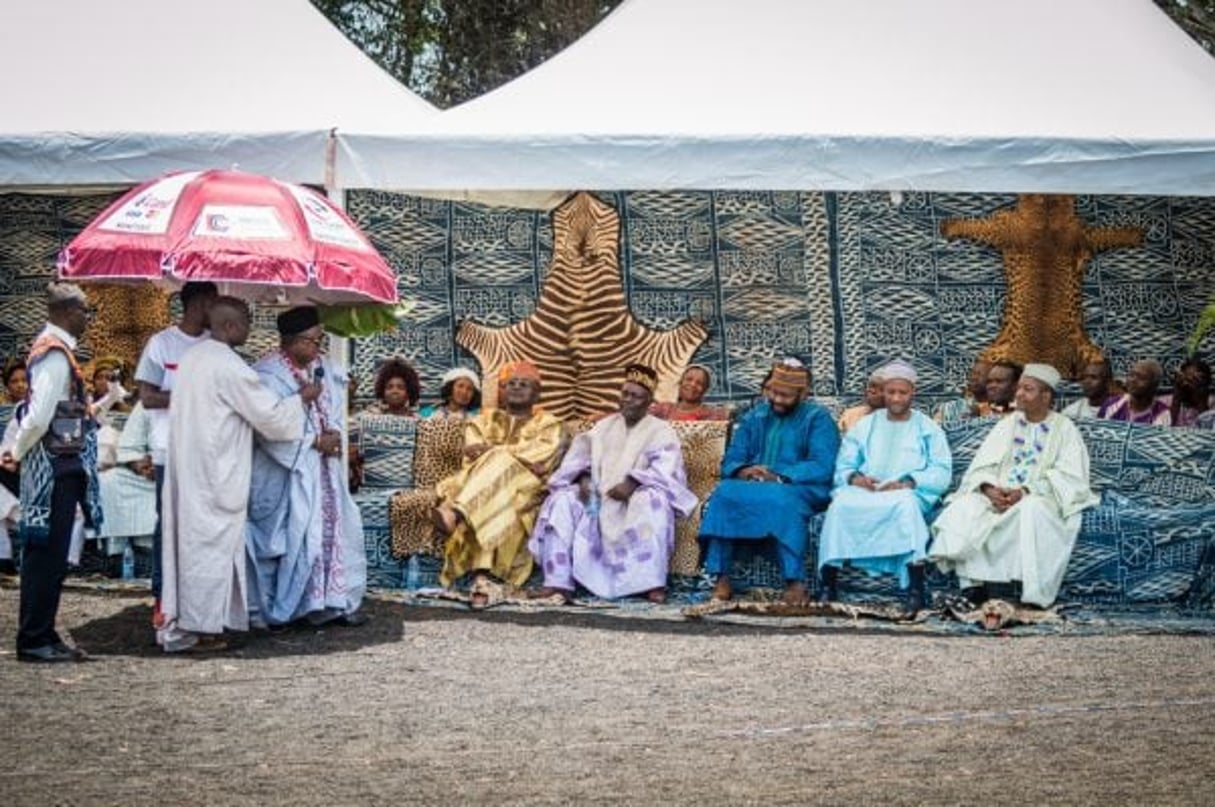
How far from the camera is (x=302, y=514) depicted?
9602 millimetres

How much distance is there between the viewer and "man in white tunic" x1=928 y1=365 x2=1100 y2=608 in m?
10.3

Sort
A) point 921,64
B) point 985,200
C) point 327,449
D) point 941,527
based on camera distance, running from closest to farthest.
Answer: point 327,449 < point 941,527 < point 921,64 < point 985,200

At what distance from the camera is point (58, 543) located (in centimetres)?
855

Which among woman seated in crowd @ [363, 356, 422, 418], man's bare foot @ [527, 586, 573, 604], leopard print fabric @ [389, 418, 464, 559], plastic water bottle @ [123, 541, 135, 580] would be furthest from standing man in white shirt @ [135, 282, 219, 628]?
woman seated in crowd @ [363, 356, 422, 418]

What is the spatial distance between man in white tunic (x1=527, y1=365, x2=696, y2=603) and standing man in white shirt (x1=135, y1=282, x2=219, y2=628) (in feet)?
7.13

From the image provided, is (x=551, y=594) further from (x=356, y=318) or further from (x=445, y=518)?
(x=356, y=318)

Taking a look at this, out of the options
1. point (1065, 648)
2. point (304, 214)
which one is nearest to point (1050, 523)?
point (1065, 648)

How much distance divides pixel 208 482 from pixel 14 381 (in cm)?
410

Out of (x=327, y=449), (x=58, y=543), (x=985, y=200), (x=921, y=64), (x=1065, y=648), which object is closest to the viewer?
(x=58, y=543)

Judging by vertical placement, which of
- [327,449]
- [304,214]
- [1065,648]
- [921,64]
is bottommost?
[1065,648]

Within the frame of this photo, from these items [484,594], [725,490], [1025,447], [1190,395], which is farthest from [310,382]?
[1190,395]

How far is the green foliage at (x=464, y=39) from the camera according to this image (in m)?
21.7

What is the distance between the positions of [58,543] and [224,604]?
82 cm

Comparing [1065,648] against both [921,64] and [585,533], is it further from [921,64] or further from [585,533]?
[921,64]
